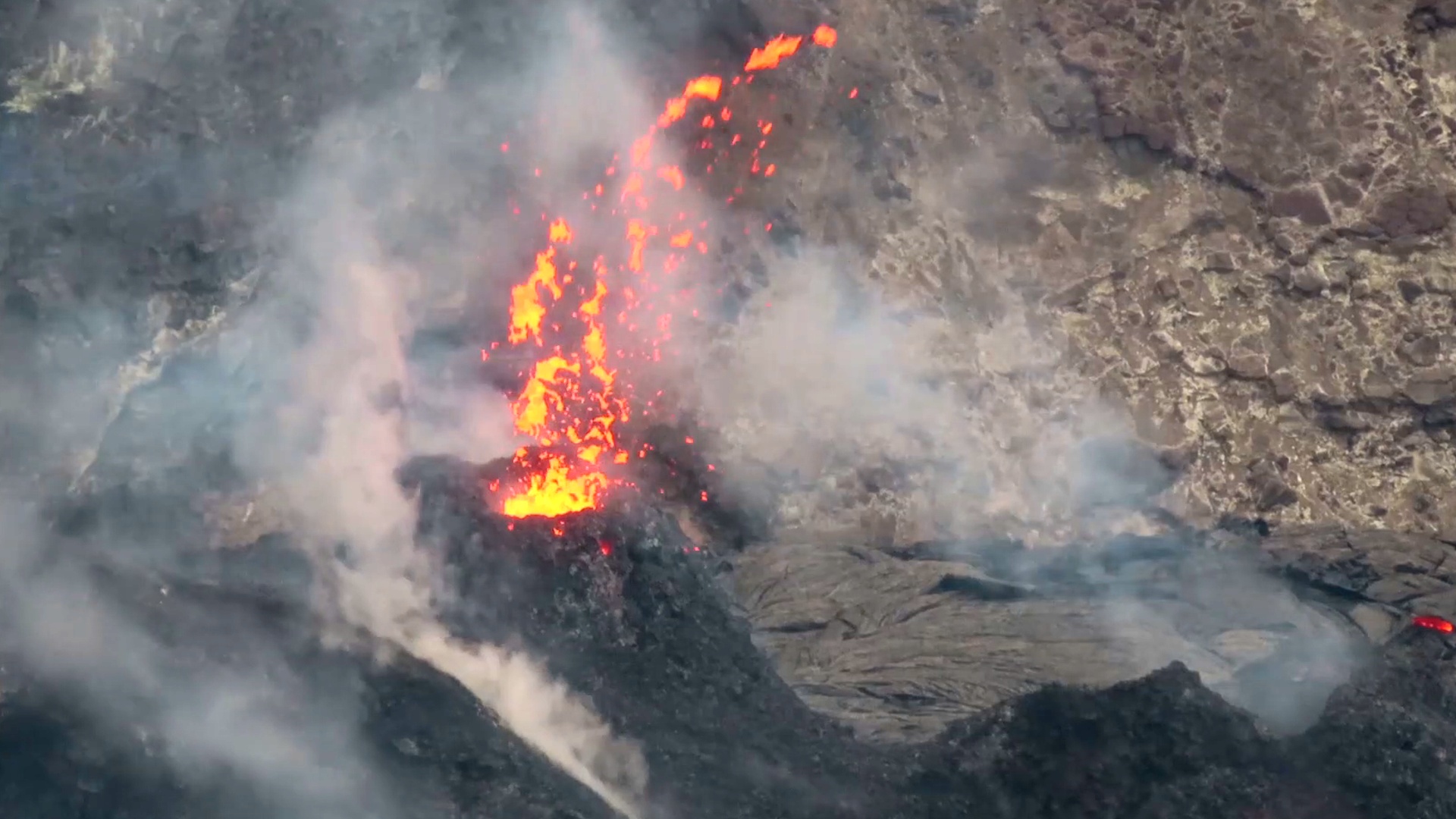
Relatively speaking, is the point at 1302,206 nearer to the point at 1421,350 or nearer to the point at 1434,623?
the point at 1421,350

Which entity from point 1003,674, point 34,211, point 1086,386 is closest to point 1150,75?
point 1086,386

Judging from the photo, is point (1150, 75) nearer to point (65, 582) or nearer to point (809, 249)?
point (809, 249)

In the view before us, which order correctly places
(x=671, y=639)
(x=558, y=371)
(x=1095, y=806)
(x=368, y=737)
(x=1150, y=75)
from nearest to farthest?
(x=368, y=737) → (x=1095, y=806) → (x=671, y=639) → (x=558, y=371) → (x=1150, y=75)

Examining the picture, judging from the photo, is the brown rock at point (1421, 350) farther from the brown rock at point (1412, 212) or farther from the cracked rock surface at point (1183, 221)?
the brown rock at point (1412, 212)

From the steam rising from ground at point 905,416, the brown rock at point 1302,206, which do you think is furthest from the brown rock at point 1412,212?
the steam rising from ground at point 905,416

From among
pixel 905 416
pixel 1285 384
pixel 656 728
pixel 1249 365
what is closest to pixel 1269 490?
pixel 1285 384
